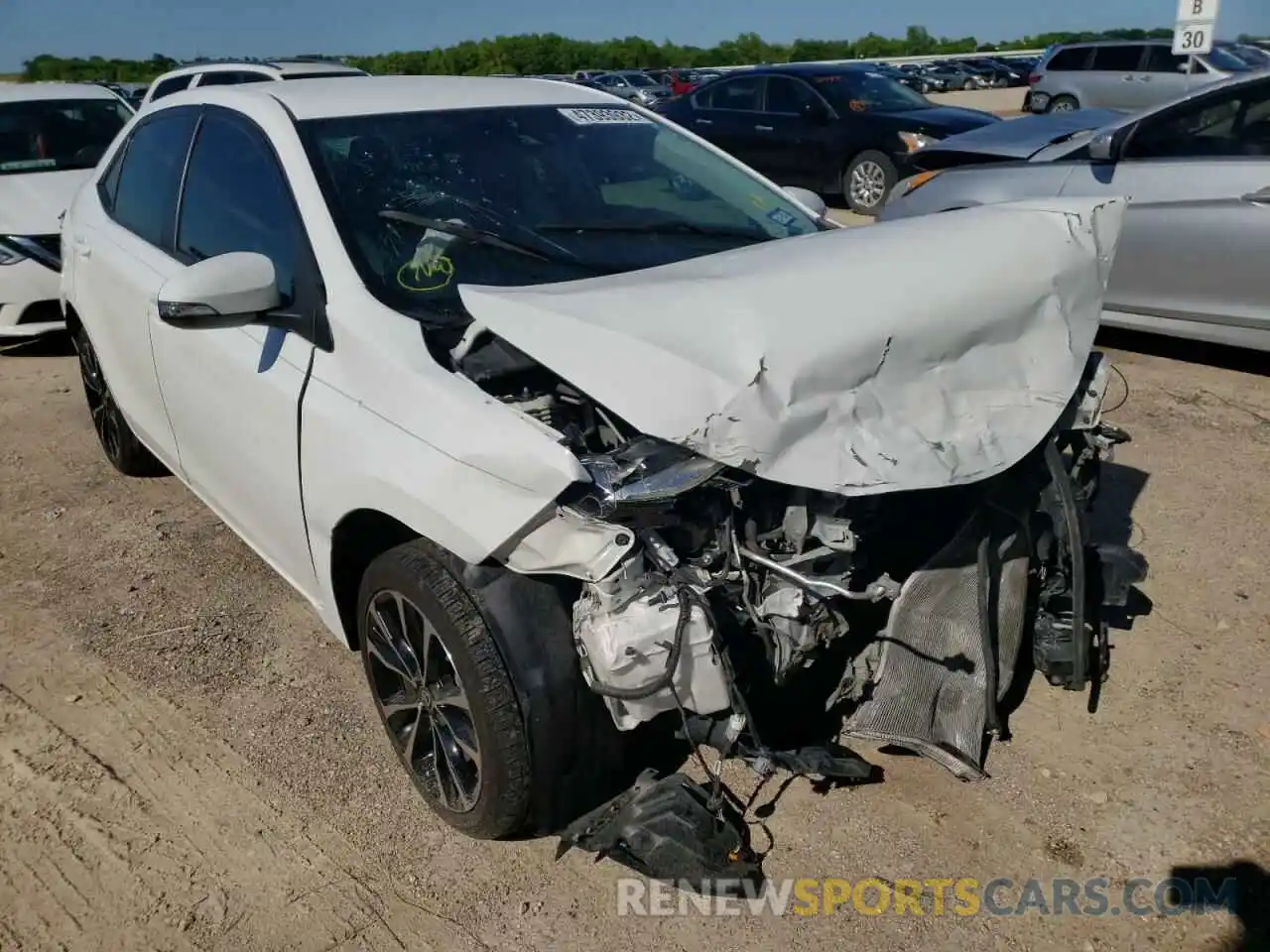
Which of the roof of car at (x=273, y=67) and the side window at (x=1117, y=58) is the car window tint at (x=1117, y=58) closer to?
the side window at (x=1117, y=58)

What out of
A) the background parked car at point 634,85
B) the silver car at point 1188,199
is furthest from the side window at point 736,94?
the background parked car at point 634,85

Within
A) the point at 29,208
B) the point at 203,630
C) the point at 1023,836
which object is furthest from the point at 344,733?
the point at 29,208

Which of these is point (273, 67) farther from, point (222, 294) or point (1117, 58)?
point (1117, 58)

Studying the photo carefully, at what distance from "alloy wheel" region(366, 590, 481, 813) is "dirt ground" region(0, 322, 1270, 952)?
15 centimetres

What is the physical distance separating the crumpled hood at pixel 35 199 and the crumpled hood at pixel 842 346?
574cm

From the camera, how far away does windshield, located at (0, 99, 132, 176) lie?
7.71m

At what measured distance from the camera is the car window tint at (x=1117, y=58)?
17.9 meters

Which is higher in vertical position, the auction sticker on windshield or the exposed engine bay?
the auction sticker on windshield

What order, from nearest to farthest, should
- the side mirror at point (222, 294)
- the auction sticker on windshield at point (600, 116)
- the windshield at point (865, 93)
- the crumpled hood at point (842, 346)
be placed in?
the crumpled hood at point (842, 346), the side mirror at point (222, 294), the auction sticker on windshield at point (600, 116), the windshield at point (865, 93)

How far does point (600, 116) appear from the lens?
3.68 meters

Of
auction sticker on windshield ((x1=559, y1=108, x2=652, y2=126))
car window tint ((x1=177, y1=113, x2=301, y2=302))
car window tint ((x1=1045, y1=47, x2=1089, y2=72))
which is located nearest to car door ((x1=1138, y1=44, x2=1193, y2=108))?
car window tint ((x1=1045, y1=47, x2=1089, y2=72))

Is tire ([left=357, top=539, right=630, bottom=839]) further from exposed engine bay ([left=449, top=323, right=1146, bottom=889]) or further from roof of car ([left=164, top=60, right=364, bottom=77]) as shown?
roof of car ([left=164, top=60, right=364, bottom=77])

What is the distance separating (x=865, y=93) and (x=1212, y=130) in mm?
6483

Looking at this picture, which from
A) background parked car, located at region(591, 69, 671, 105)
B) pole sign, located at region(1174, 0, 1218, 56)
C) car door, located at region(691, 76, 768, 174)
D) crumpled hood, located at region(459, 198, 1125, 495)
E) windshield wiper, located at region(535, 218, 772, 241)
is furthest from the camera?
background parked car, located at region(591, 69, 671, 105)
